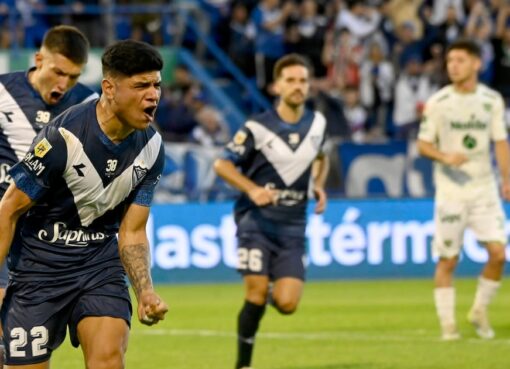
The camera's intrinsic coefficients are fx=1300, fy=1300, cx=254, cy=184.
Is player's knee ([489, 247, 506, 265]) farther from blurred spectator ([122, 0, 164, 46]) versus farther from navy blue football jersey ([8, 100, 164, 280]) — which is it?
blurred spectator ([122, 0, 164, 46])

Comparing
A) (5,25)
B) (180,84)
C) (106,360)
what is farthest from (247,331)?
(5,25)

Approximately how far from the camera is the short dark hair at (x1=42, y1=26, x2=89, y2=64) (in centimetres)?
848

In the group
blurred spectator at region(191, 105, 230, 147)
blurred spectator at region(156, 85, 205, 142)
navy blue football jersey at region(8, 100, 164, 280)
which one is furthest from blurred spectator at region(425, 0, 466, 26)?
navy blue football jersey at region(8, 100, 164, 280)

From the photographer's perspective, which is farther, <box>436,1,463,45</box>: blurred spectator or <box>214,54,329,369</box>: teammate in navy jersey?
<box>436,1,463,45</box>: blurred spectator

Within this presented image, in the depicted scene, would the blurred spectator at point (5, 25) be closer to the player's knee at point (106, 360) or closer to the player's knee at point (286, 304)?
the player's knee at point (286, 304)

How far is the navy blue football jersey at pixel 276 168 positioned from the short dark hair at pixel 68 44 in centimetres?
237

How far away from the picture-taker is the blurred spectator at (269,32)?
2242 centimetres

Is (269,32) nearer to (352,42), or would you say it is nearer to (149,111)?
(352,42)

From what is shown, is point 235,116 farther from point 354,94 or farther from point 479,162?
point 479,162

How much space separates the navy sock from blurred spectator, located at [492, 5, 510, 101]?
1332cm

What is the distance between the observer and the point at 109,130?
6.65 metres

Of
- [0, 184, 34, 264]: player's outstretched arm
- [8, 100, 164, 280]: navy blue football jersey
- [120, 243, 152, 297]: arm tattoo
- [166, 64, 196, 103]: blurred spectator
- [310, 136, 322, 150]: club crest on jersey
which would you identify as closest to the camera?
[0, 184, 34, 264]: player's outstretched arm

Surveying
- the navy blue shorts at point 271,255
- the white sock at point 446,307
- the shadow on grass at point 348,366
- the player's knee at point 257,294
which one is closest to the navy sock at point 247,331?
the player's knee at point 257,294

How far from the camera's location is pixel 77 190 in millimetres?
6699
